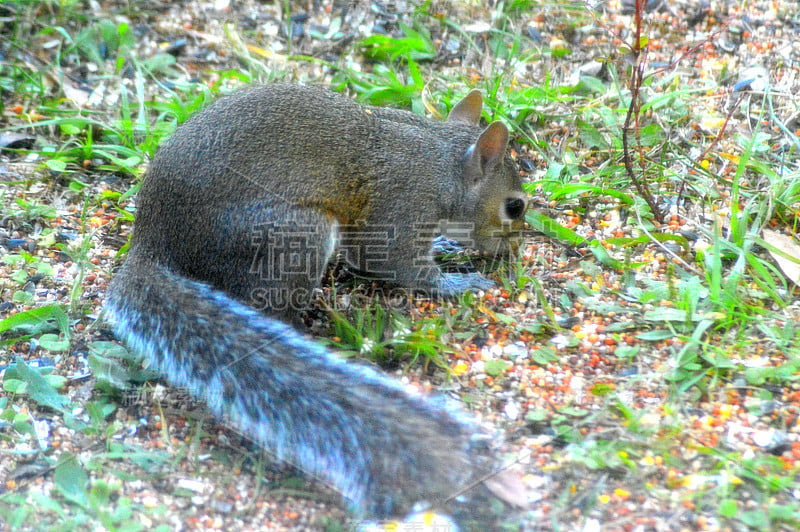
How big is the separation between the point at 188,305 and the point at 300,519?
975 mm

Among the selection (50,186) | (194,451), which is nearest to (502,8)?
(50,186)

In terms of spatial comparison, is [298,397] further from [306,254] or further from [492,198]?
[492,198]

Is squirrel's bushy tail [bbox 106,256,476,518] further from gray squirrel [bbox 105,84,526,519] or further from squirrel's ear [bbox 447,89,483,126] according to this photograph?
squirrel's ear [bbox 447,89,483,126]

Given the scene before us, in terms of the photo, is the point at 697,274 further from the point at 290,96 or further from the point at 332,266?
the point at 290,96

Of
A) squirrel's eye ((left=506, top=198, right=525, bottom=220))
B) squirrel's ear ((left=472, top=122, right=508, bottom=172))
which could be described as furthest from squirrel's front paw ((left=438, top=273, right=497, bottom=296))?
squirrel's ear ((left=472, top=122, right=508, bottom=172))

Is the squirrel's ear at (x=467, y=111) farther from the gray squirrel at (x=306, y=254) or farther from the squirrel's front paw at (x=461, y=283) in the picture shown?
the squirrel's front paw at (x=461, y=283)

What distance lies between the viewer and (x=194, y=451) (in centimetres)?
308

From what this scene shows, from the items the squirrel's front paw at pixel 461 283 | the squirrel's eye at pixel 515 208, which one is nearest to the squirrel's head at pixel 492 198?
the squirrel's eye at pixel 515 208

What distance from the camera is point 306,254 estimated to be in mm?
3555

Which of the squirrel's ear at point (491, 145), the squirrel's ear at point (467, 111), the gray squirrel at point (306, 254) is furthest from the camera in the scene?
the squirrel's ear at point (467, 111)

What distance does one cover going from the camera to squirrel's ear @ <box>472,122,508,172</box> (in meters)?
3.94

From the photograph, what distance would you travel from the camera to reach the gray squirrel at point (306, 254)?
273 cm

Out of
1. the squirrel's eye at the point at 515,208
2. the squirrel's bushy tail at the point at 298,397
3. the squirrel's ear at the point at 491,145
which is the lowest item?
the squirrel's bushy tail at the point at 298,397

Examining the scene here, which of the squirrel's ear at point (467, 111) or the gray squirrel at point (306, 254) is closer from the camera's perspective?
the gray squirrel at point (306, 254)
